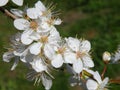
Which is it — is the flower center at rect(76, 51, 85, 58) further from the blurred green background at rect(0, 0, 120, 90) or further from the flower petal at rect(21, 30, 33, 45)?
the blurred green background at rect(0, 0, 120, 90)

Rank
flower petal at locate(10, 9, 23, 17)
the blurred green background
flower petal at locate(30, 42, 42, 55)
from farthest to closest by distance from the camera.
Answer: the blurred green background, flower petal at locate(10, 9, 23, 17), flower petal at locate(30, 42, 42, 55)

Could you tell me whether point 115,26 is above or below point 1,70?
above

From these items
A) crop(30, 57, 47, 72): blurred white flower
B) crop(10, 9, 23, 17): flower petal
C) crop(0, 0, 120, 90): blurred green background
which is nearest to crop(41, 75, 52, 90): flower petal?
crop(30, 57, 47, 72): blurred white flower

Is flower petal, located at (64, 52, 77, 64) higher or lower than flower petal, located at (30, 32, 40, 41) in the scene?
lower

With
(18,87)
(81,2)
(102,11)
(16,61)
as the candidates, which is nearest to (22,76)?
(18,87)

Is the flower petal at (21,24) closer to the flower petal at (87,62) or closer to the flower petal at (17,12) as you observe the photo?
the flower petal at (17,12)

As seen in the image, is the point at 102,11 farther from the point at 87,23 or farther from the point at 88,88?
the point at 88,88
